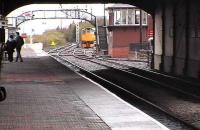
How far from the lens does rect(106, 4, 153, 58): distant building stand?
2436 inches

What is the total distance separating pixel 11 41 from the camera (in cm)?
3509

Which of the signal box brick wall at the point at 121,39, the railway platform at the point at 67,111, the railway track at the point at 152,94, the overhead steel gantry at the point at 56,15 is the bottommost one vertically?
the railway track at the point at 152,94

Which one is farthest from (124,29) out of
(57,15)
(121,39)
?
(57,15)

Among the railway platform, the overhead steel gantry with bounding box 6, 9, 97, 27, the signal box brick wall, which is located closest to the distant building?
the signal box brick wall

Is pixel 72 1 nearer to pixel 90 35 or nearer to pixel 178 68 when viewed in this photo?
pixel 178 68

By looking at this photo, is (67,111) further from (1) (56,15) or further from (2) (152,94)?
(1) (56,15)

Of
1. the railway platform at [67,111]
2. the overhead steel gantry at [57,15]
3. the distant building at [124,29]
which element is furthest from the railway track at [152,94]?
the overhead steel gantry at [57,15]

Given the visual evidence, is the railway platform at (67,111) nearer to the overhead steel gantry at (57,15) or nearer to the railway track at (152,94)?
the railway track at (152,94)

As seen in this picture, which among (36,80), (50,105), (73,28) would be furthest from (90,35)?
(50,105)

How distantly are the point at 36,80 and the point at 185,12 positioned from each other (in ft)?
30.5

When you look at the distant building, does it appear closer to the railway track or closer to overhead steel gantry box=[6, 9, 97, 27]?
overhead steel gantry box=[6, 9, 97, 27]

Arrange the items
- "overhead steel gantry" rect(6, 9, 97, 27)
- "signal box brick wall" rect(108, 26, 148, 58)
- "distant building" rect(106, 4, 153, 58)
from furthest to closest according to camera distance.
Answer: "overhead steel gantry" rect(6, 9, 97, 27)
"distant building" rect(106, 4, 153, 58)
"signal box brick wall" rect(108, 26, 148, 58)

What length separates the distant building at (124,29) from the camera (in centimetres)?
6188

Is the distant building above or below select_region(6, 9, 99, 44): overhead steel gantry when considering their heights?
below
